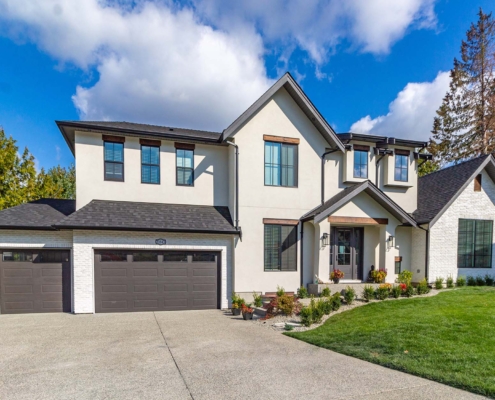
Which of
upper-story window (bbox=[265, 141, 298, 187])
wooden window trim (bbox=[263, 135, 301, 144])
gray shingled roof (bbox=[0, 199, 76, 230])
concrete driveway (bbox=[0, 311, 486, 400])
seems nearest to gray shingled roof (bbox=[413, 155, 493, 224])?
upper-story window (bbox=[265, 141, 298, 187])

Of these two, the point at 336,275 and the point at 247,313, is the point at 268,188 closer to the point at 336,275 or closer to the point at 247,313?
the point at 336,275

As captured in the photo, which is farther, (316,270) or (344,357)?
(316,270)

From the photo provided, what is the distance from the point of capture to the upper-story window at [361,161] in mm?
13852

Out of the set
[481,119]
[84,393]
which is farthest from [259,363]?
[481,119]

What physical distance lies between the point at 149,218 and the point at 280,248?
5503mm

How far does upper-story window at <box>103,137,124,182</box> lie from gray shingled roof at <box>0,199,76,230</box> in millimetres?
2400

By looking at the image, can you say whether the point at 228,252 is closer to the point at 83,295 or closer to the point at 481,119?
the point at 83,295

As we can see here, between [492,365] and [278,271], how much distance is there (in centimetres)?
784

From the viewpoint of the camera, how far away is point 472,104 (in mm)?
25578

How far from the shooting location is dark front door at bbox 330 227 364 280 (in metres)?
13.1

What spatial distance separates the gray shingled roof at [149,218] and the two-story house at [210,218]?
6cm

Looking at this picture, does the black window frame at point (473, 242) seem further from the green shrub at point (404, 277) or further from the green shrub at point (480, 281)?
the green shrub at point (404, 277)

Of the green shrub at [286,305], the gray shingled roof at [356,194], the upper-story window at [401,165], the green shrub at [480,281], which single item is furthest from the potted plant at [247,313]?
the green shrub at [480,281]

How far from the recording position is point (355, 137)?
1372 cm
